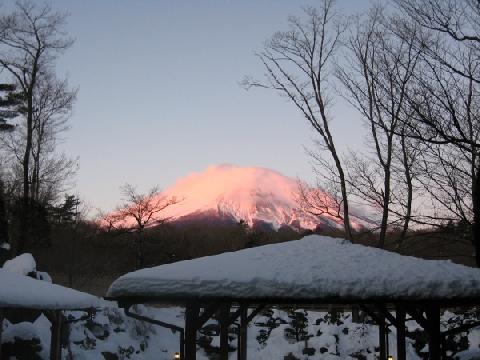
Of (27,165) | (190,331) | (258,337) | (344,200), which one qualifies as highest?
(27,165)

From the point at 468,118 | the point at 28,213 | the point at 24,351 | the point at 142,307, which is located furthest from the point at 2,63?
the point at 468,118

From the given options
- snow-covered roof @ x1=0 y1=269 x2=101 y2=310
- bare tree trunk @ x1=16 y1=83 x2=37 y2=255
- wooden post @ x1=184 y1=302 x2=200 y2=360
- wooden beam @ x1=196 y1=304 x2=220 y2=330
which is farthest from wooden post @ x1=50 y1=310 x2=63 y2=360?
bare tree trunk @ x1=16 y1=83 x2=37 y2=255

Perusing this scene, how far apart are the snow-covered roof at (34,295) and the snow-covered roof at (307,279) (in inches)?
141

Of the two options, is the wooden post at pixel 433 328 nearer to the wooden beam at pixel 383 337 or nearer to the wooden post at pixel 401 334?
the wooden post at pixel 401 334

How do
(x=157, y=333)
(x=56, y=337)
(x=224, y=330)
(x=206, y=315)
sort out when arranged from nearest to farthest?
(x=206, y=315)
(x=224, y=330)
(x=56, y=337)
(x=157, y=333)

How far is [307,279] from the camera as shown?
27.9ft

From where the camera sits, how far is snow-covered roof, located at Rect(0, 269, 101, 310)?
11727 mm

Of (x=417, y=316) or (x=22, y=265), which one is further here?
(x=22, y=265)

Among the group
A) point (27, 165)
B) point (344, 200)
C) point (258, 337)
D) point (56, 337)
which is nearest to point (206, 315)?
point (56, 337)

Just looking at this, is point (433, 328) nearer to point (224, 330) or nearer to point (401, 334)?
point (401, 334)

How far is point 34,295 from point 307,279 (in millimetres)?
6740

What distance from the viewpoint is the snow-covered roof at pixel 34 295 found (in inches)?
462

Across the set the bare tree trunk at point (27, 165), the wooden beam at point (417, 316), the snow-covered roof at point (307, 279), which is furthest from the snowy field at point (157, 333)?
the wooden beam at point (417, 316)

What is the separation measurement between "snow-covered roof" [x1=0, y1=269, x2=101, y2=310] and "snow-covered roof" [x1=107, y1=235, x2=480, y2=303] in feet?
11.7
